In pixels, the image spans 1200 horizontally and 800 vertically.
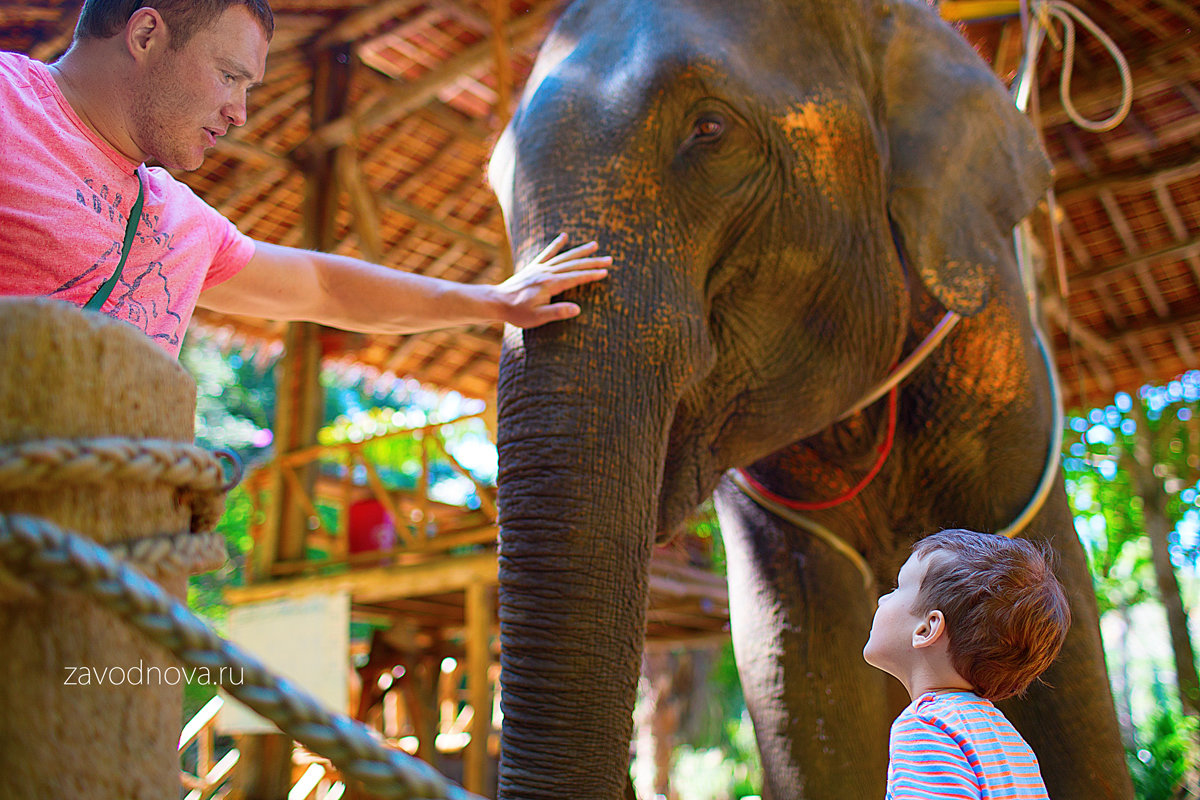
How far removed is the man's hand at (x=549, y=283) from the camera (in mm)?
1456

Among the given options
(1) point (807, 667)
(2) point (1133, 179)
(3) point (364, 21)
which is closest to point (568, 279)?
(1) point (807, 667)

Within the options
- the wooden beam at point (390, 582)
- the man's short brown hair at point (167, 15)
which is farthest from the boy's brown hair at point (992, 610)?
the wooden beam at point (390, 582)

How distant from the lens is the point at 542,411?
1.43 meters

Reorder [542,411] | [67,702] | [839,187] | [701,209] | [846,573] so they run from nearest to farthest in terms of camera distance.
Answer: [67,702] < [542,411] < [701,209] < [839,187] < [846,573]

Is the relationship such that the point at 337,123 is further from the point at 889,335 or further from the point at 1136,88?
the point at 889,335

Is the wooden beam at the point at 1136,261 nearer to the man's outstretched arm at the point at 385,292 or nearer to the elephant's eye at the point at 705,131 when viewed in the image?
the elephant's eye at the point at 705,131

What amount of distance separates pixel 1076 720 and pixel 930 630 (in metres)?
0.68

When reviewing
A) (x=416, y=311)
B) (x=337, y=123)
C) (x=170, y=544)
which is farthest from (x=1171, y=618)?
(x=170, y=544)

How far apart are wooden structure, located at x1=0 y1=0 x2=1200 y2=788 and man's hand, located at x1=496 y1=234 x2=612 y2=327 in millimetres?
3797

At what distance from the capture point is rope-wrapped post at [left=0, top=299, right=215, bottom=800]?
616 millimetres

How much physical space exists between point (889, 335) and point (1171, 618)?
8290 millimetres

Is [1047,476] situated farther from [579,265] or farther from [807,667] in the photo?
[579,265]

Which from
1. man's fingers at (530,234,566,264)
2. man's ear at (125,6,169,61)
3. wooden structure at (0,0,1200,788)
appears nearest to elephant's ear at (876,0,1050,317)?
man's fingers at (530,234,566,264)

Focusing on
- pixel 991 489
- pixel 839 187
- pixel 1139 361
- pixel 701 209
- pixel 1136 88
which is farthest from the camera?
pixel 1139 361
